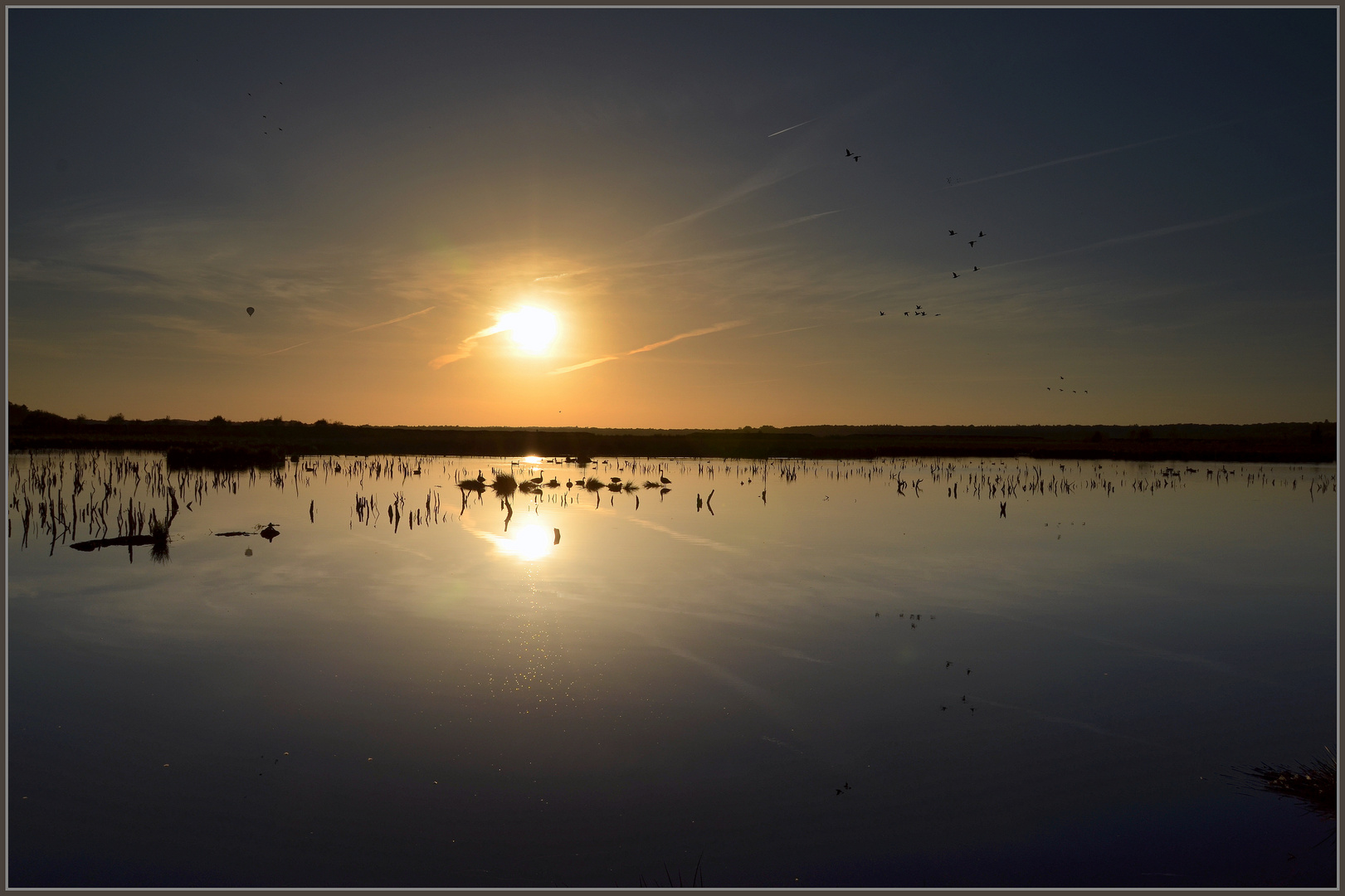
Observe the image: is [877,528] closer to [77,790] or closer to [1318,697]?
[1318,697]

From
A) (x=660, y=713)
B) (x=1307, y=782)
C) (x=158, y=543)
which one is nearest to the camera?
(x=1307, y=782)

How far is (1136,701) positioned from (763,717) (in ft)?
16.7

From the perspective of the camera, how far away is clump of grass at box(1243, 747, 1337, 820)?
7.59m

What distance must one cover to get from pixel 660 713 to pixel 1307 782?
22.5ft

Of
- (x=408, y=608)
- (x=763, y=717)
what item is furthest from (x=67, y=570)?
(x=763, y=717)

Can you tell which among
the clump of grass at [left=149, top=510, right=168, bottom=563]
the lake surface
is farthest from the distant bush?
the lake surface

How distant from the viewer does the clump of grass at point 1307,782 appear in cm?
759

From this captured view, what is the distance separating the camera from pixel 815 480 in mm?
43562

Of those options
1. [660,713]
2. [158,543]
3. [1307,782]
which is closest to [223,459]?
[158,543]

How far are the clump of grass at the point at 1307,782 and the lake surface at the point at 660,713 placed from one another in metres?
0.24

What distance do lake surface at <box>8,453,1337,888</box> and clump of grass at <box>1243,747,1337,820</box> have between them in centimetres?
24

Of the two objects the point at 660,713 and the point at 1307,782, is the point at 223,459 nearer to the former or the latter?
the point at 660,713

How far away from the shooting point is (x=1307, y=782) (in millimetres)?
7848

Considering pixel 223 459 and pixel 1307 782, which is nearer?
pixel 1307 782
